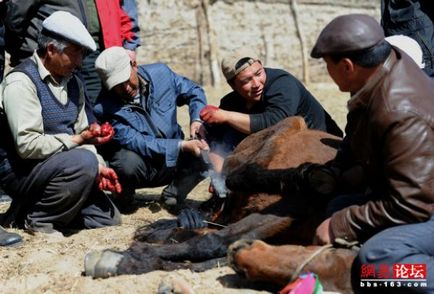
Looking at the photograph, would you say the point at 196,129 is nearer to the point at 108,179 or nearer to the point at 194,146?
the point at 194,146

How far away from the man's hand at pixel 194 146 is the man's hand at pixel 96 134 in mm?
600

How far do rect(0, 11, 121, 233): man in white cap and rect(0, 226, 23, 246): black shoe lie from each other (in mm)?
204

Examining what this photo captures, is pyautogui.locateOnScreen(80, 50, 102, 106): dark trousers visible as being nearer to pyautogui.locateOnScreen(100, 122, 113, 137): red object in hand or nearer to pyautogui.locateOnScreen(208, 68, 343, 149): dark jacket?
pyautogui.locateOnScreen(100, 122, 113, 137): red object in hand

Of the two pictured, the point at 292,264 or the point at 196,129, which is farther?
the point at 196,129

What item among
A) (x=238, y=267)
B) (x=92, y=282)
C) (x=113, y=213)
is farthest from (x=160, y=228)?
(x=238, y=267)

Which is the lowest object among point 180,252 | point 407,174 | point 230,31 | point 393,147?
point 230,31

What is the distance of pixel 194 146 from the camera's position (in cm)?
541

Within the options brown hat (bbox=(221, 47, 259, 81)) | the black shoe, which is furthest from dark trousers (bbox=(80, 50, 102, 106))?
the black shoe

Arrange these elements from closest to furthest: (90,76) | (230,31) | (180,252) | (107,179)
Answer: (180,252), (107,179), (90,76), (230,31)

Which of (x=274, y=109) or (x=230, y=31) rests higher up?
(x=274, y=109)

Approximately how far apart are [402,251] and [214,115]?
2.20 meters

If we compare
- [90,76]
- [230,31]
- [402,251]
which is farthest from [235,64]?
[230,31]

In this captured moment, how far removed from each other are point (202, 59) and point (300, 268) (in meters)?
11.7

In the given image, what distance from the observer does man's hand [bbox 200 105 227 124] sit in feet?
16.9
